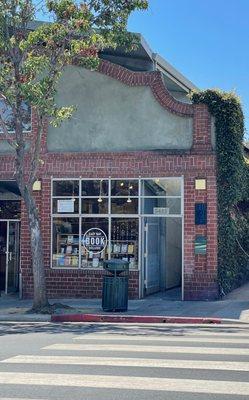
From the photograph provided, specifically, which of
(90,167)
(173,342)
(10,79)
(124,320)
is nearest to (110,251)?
(90,167)

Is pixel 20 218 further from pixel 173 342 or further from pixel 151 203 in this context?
pixel 173 342

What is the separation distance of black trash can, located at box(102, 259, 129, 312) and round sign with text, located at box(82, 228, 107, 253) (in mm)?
2775

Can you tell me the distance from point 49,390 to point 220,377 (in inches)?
79.1

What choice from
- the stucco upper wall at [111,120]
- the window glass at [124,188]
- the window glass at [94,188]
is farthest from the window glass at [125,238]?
the stucco upper wall at [111,120]

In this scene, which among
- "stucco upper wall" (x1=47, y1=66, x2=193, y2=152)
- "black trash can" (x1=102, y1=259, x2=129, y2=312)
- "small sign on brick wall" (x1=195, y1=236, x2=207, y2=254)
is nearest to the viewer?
"black trash can" (x1=102, y1=259, x2=129, y2=312)

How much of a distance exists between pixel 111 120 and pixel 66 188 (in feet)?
7.79

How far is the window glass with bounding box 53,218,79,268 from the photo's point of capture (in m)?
17.4

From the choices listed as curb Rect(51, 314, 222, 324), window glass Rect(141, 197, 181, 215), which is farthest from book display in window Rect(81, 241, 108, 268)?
curb Rect(51, 314, 222, 324)

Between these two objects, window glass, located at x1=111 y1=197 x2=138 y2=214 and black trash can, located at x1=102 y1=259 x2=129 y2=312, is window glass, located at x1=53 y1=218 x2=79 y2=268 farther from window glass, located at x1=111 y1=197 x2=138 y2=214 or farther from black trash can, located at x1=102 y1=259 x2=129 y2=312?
black trash can, located at x1=102 y1=259 x2=129 y2=312

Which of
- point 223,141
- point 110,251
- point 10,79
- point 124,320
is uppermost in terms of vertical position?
point 10,79

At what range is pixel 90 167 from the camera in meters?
17.2

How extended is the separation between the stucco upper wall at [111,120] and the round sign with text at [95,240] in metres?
2.40

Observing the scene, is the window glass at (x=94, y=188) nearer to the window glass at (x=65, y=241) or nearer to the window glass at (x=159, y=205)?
the window glass at (x=65, y=241)

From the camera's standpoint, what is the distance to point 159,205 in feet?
56.8
